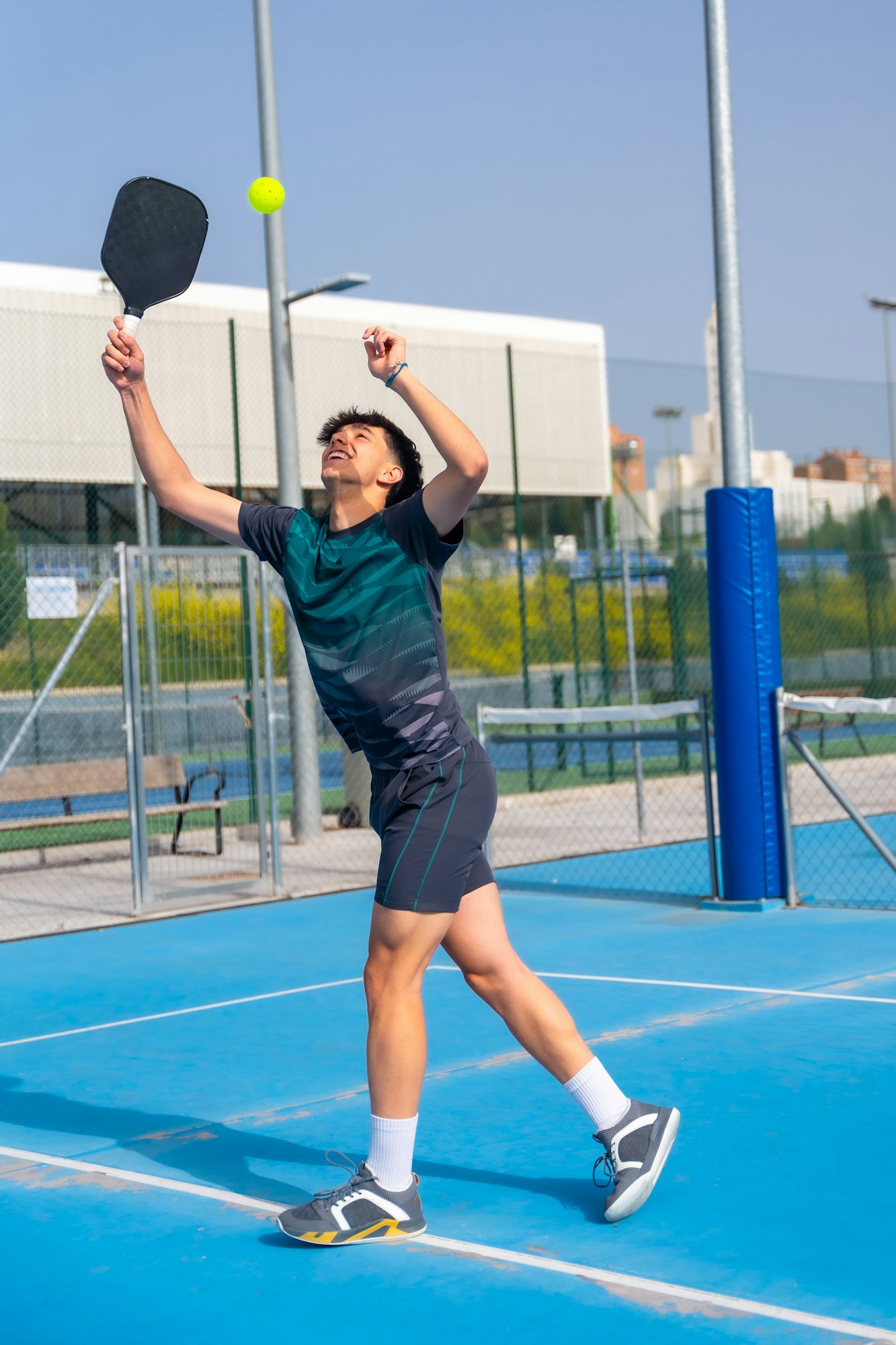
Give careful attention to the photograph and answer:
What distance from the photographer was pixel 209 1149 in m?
4.81

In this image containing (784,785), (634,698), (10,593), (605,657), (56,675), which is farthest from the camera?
(605,657)

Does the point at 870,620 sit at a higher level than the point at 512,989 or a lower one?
higher

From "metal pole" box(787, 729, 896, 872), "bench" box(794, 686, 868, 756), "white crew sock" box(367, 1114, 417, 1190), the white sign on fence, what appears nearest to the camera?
"white crew sock" box(367, 1114, 417, 1190)

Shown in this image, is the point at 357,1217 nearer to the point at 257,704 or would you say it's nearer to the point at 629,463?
the point at 257,704

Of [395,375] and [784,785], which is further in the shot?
[784,785]

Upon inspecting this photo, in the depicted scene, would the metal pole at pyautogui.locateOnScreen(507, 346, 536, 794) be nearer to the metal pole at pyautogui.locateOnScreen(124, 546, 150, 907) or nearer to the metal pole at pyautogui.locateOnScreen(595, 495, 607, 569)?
the metal pole at pyautogui.locateOnScreen(595, 495, 607, 569)

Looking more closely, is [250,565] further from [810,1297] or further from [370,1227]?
[810,1297]

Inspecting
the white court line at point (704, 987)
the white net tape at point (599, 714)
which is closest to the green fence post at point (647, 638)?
the white net tape at point (599, 714)

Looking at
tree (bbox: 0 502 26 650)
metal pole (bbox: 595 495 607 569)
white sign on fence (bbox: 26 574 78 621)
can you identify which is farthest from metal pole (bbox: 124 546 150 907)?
metal pole (bbox: 595 495 607 569)

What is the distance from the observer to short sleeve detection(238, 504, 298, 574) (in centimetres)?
412

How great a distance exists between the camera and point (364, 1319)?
3459 millimetres

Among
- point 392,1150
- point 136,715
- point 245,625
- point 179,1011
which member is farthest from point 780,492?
point 392,1150

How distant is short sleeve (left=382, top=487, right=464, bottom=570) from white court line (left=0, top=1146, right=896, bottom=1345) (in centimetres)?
Result: 170

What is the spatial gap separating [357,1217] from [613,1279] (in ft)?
2.22
